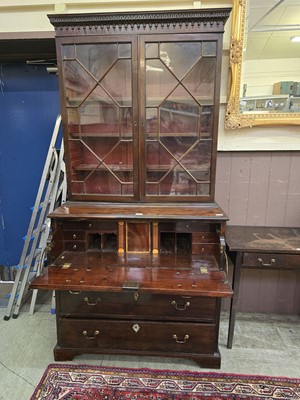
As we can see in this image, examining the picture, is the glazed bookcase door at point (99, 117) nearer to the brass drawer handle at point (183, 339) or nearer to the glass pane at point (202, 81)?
the glass pane at point (202, 81)

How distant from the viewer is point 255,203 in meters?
2.01

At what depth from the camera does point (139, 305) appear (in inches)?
60.6

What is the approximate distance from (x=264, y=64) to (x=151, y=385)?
7.37ft

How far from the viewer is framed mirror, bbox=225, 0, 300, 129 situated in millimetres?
1728

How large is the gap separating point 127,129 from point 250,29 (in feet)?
3.65

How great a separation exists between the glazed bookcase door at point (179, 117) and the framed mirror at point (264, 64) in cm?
33

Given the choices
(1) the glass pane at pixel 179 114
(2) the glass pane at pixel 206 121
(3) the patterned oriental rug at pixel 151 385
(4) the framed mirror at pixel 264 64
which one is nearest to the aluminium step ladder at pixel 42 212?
(3) the patterned oriental rug at pixel 151 385

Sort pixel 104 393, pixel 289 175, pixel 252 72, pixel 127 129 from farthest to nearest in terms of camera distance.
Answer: pixel 289 175
pixel 252 72
pixel 127 129
pixel 104 393

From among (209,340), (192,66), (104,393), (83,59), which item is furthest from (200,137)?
(104,393)

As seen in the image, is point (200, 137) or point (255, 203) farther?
point (255, 203)

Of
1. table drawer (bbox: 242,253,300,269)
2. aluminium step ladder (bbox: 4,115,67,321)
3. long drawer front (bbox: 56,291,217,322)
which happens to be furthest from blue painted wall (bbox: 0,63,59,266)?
table drawer (bbox: 242,253,300,269)

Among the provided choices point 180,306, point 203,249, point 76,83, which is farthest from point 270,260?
point 76,83

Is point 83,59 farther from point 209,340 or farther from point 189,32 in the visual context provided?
point 209,340

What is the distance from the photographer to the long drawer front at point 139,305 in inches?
59.9
